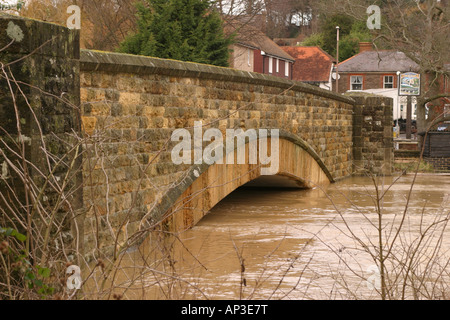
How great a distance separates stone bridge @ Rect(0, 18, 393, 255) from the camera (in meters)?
5.93

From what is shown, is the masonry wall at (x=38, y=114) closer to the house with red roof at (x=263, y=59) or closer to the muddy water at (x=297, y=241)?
the muddy water at (x=297, y=241)

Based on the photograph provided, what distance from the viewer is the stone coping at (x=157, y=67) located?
7402mm

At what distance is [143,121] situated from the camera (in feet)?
28.0

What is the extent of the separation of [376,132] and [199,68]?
1161cm

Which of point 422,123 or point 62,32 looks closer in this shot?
point 62,32

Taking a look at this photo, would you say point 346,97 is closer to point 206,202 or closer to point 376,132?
point 376,132

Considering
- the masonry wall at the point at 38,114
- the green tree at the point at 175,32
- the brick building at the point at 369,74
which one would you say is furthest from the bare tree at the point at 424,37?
the masonry wall at the point at 38,114

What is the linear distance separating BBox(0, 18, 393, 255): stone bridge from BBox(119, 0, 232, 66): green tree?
3511mm

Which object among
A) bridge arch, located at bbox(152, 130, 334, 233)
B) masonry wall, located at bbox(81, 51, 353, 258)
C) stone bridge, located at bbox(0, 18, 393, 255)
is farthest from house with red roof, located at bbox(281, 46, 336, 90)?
masonry wall, located at bbox(81, 51, 353, 258)

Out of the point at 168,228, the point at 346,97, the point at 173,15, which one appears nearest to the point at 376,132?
the point at 346,97

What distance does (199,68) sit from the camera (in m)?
9.79

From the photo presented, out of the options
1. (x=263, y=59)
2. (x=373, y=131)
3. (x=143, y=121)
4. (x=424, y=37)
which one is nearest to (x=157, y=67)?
(x=143, y=121)

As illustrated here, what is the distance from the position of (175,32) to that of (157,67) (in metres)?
8.83

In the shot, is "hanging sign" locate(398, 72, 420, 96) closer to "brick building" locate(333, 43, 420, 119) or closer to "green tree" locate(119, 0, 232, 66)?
"brick building" locate(333, 43, 420, 119)
